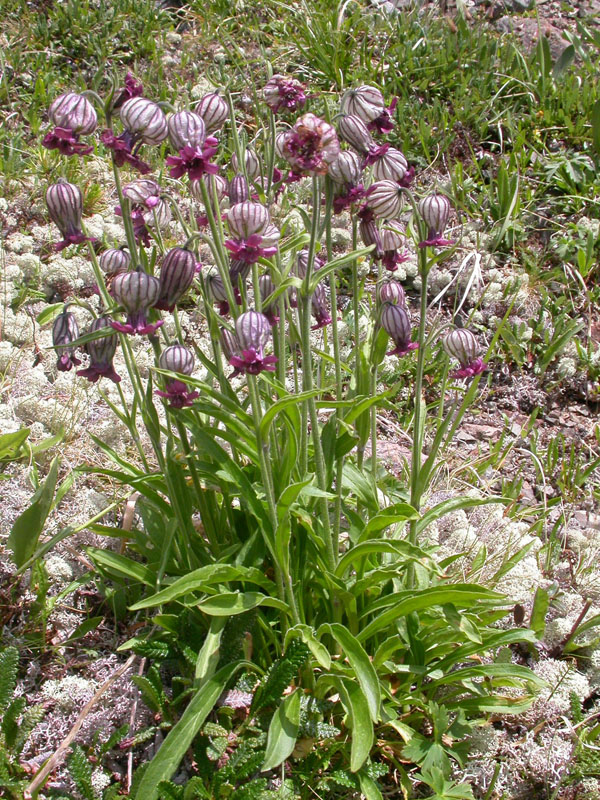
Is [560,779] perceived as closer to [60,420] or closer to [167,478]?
[167,478]

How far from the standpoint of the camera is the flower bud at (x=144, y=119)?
5.99ft

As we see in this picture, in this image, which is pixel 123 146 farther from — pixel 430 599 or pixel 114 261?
pixel 430 599

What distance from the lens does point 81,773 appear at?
2.12 metres

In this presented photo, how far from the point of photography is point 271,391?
8.56ft

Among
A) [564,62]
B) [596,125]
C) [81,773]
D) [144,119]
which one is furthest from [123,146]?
[564,62]

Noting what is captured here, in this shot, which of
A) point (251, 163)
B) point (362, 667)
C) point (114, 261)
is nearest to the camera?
point (362, 667)

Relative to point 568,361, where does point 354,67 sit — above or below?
above

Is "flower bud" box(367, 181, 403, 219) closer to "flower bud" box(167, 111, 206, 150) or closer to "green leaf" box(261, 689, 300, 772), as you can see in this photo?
"flower bud" box(167, 111, 206, 150)

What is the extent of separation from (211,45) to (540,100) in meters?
2.68

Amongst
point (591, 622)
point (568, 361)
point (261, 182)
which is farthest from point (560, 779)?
point (568, 361)

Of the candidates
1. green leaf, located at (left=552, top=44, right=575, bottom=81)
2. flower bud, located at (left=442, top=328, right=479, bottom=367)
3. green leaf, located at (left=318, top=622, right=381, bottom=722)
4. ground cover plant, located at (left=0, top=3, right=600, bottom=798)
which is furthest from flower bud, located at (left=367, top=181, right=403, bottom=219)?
green leaf, located at (left=552, top=44, right=575, bottom=81)

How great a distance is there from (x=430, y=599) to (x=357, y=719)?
375 mm

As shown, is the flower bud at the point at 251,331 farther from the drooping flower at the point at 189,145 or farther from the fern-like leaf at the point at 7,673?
the fern-like leaf at the point at 7,673

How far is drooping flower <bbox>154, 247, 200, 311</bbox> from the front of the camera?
1.99m
